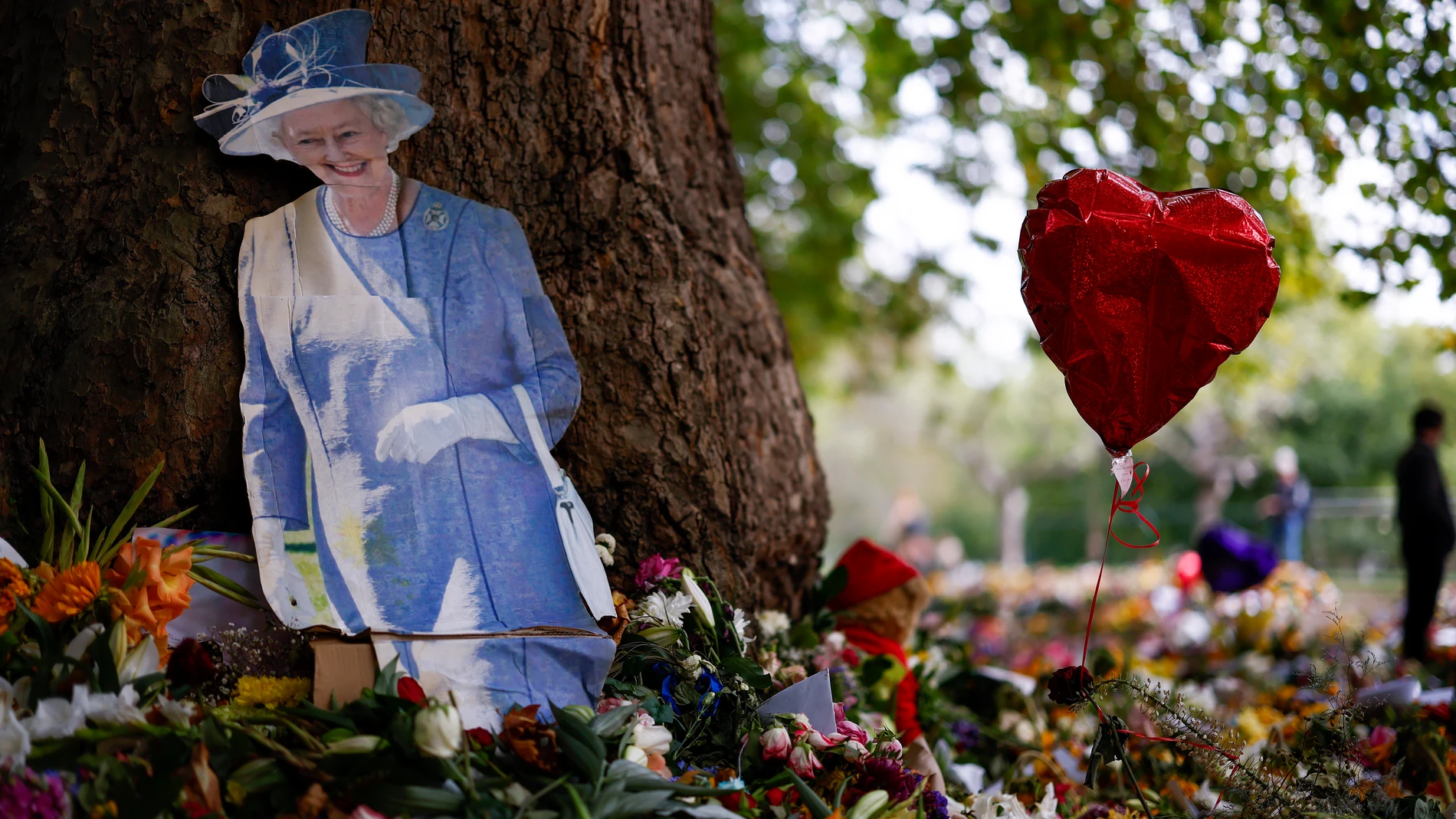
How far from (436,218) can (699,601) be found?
46.8 inches

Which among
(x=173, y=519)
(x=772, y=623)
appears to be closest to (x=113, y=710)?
(x=173, y=519)

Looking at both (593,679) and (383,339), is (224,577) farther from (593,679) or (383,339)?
(593,679)

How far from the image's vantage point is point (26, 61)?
2.49m

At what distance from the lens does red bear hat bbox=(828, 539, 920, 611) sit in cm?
340

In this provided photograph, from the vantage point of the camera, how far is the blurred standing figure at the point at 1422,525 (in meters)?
5.07

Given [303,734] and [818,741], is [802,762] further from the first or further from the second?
[303,734]

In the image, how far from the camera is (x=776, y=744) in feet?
6.88

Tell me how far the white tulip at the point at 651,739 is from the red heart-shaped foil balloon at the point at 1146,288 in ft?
3.91

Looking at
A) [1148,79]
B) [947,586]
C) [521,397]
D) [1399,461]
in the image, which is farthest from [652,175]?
[947,586]

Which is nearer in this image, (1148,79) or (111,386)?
(111,386)

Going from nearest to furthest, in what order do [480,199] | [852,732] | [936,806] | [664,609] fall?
[936,806]
[852,732]
[664,609]
[480,199]

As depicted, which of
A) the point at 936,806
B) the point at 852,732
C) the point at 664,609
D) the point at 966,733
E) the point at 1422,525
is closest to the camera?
the point at 936,806

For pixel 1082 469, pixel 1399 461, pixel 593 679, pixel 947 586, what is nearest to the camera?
pixel 593 679

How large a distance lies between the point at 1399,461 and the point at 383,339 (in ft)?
19.2
